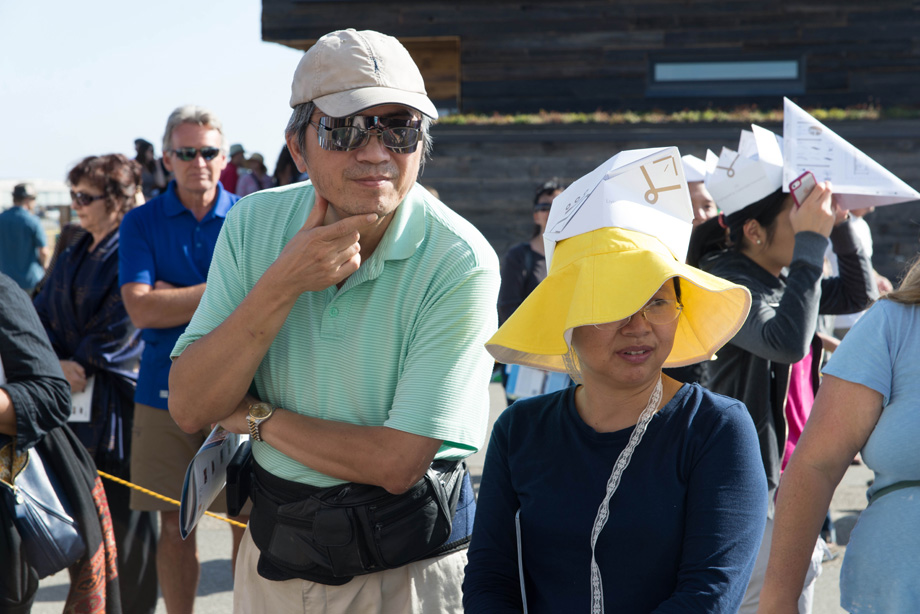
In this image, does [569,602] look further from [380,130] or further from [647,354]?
[380,130]

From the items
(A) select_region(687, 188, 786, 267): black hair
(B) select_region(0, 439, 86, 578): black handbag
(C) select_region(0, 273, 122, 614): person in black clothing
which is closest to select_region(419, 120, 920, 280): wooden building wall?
(A) select_region(687, 188, 786, 267): black hair

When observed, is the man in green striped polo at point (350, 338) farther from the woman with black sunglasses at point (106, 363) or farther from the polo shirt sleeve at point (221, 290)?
the woman with black sunglasses at point (106, 363)

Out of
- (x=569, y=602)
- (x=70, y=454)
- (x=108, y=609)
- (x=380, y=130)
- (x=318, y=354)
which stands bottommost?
(x=108, y=609)

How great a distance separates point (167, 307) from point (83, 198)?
0.97 meters

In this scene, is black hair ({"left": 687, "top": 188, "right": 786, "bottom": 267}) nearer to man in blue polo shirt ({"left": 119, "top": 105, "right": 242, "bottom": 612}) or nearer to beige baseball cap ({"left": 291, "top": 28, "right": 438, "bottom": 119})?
beige baseball cap ({"left": 291, "top": 28, "right": 438, "bottom": 119})

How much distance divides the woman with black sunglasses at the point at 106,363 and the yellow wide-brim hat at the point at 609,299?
275cm

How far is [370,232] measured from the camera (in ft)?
6.79

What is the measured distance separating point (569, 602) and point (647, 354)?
511 millimetres

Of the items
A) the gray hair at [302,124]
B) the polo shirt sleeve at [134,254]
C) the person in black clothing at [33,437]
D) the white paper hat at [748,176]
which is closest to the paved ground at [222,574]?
the person in black clothing at [33,437]

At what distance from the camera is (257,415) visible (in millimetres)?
2004

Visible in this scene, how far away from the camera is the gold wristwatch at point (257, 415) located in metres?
2.00

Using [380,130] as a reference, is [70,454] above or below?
below

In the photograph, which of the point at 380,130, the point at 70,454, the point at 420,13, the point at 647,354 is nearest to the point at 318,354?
the point at 380,130

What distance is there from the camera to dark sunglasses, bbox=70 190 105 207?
14.2 feet
